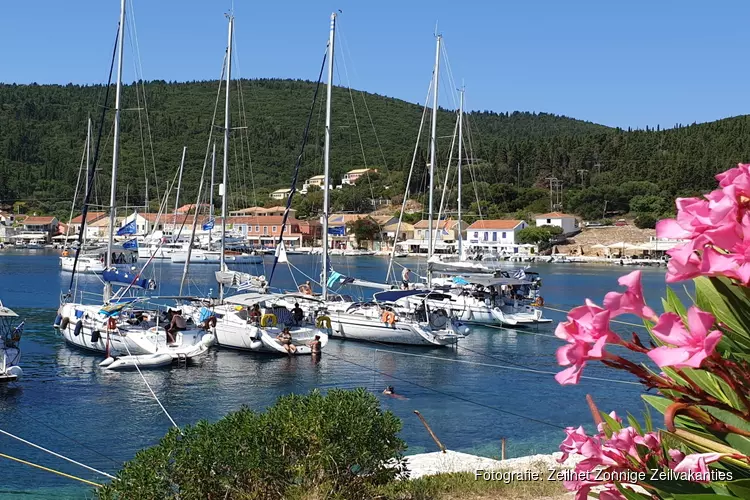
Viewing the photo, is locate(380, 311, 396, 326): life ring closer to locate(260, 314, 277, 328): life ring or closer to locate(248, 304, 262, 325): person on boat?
locate(260, 314, 277, 328): life ring

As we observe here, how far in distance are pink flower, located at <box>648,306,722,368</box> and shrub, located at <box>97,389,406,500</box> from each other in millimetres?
7331

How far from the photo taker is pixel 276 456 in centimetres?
882

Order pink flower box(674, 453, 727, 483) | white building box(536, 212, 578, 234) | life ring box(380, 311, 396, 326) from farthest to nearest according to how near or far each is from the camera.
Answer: white building box(536, 212, 578, 234), life ring box(380, 311, 396, 326), pink flower box(674, 453, 727, 483)

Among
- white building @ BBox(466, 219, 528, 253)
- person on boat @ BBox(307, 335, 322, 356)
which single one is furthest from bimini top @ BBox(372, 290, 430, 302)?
white building @ BBox(466, 219, 528, 253)

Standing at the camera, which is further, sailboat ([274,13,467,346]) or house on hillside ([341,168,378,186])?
house on hillside ([341,168,378,186])

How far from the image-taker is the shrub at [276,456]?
8516 millimetres

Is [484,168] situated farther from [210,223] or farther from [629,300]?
[629,300]

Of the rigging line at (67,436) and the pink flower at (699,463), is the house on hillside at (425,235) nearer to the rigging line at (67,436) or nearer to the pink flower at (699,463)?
the rigging line at (67,436)

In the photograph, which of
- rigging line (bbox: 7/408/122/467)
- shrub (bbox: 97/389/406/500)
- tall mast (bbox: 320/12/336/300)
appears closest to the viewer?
shrub (bbox: 97/389/406/500)

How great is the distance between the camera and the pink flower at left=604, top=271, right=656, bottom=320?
187cm

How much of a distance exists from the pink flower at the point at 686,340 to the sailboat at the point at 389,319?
30.8 metres

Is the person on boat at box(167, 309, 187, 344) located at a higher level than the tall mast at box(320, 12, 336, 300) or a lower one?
lower

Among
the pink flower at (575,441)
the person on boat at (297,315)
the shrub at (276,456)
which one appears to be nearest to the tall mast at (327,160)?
the person on boat at (297,315)

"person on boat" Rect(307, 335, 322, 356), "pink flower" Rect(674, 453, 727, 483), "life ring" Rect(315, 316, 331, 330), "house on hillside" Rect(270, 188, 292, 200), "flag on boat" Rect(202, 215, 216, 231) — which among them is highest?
"house on hillside" Rect(270, 188, 292, 200)
